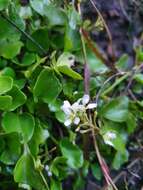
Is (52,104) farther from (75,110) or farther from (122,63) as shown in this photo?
(122,63)

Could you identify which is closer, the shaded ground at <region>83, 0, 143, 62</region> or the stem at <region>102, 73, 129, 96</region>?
the stem at <region>102, 73, 129, 96</region>

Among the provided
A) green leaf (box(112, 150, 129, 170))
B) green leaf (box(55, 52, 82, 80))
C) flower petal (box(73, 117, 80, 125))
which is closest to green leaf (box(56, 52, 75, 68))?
green leaf (box(55, 52, 82, 80))

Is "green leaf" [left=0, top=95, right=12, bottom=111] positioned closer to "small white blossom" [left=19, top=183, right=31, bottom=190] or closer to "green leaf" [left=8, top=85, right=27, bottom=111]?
"green leaf" [left=8, top=85, right=27, bottom=111]

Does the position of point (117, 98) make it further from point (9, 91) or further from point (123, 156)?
point (9, 91)

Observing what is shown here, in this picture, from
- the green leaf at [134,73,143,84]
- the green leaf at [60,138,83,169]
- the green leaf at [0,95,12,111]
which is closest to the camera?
the green leaf at [0,95,12,111]

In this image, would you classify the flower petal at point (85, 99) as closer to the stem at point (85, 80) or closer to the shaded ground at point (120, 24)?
the stem at point (85, 80)

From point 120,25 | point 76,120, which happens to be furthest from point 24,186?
point 120,25

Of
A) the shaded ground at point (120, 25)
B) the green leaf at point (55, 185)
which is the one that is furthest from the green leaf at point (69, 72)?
the shaded ground at point (120, 25)
